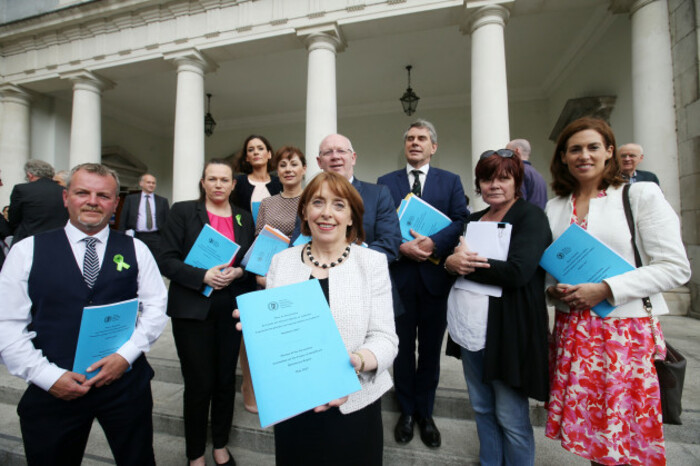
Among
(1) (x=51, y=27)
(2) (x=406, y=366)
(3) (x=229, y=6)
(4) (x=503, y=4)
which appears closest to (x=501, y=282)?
(2) (x=406, y=366)

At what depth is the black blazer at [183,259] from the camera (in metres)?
2.13

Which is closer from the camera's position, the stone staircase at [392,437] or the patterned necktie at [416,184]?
the stone staircase at [392,437]

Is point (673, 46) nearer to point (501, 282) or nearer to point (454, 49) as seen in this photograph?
point (454, 49)

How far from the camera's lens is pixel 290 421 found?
145 cm

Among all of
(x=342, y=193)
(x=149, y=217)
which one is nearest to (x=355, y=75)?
(x=149, y=217)

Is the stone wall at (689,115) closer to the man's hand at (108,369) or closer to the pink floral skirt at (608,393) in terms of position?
the pink floral skirt at (608,393)

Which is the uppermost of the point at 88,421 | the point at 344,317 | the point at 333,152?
the point at 333,152

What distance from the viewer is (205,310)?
2164mm

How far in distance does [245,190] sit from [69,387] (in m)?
1.93

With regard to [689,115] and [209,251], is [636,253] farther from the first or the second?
[689,115]

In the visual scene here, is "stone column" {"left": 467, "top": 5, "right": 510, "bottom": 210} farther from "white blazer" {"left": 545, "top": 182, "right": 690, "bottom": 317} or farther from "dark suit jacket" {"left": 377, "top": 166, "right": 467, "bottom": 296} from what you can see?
"white blazer" {"left": 545, "top": 182, "right": 690, "bottom": 317}

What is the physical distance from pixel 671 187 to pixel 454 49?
18.4 ft

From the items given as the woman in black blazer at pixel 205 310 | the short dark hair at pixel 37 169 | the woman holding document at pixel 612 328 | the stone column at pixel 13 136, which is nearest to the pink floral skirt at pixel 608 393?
the woman holding document at pixel 612 328

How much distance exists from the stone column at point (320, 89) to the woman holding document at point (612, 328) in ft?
16.1
